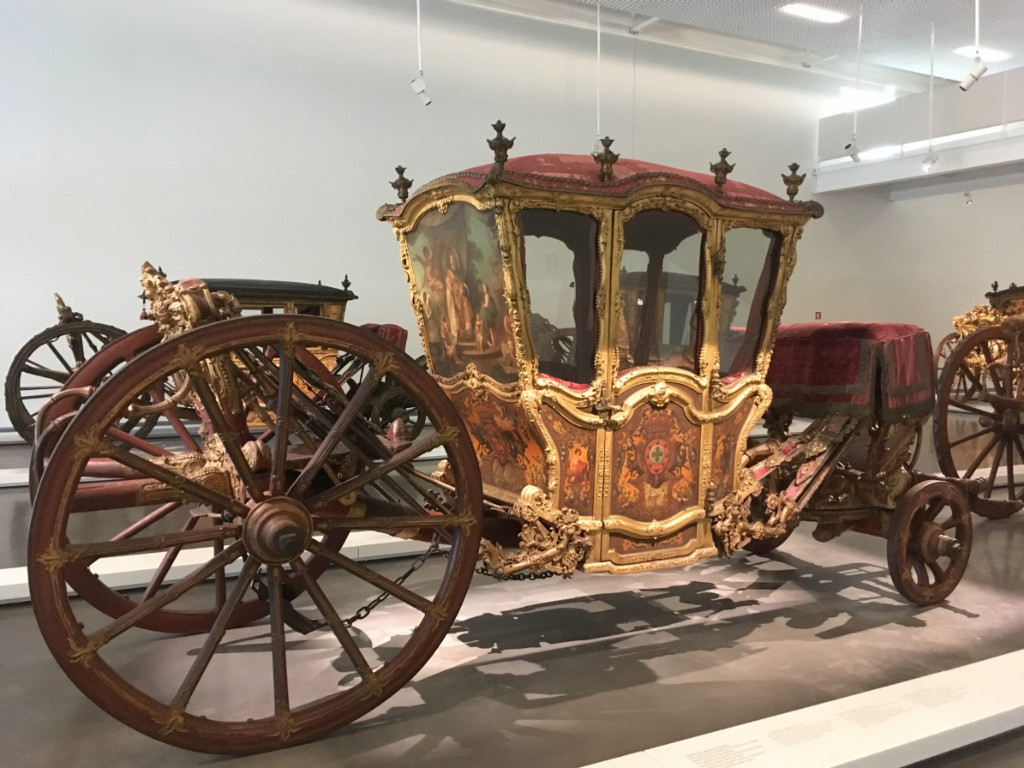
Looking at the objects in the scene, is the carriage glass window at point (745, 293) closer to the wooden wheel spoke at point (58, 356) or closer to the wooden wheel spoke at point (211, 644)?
the wooden wheel spoke at point (211, 644)

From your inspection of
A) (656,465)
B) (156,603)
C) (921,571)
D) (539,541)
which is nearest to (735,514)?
(656,465)

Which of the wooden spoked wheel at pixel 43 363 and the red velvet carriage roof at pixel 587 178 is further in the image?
the wooden spoked wheel at pixel 43 363

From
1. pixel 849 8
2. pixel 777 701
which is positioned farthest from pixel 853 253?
pixel 777 701

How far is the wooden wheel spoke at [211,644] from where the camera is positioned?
7.18 ft

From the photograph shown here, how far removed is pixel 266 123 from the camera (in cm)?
731

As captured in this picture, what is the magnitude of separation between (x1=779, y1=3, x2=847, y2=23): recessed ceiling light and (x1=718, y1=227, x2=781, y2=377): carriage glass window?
4979mm

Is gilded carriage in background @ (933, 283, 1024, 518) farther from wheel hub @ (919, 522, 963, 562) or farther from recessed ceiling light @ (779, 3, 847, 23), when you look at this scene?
recessed ceiling light @ (779, 3, 847, 23)

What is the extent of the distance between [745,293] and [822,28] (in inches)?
229

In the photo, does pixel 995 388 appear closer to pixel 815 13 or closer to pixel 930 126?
pixel 815 13

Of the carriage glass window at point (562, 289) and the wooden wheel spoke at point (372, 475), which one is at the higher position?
the carriage glass window at point (562, 289)

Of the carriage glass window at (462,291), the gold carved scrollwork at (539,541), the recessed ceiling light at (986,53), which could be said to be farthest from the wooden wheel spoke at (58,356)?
the recessed ceiling light at (986,53)

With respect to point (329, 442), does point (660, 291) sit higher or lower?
higher

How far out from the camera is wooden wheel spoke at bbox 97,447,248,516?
6.98 feet

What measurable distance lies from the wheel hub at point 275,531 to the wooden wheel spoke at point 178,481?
0.22 ft
